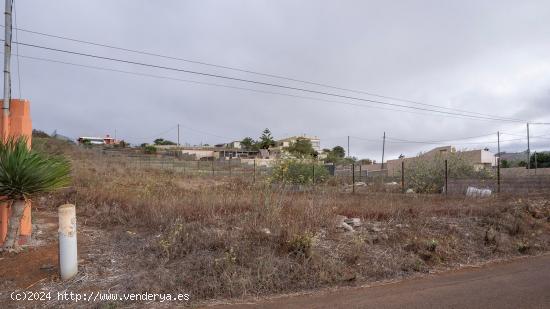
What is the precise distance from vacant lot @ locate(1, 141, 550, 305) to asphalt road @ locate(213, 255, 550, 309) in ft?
1.20

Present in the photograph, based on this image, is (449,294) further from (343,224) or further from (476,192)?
(476,192)

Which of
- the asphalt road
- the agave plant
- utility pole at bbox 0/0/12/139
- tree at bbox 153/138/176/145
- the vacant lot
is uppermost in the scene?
tree at bbox 153/138/176/145

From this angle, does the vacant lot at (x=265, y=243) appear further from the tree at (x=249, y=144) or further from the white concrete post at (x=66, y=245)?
the tree at (x=249, y=144)

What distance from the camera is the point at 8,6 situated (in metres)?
7.14

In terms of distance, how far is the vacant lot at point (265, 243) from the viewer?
5.15 m

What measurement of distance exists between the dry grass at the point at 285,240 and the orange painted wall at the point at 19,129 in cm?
142

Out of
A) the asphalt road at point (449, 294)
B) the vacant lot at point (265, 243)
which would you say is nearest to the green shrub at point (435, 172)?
the vacant lot at point (265, 243)

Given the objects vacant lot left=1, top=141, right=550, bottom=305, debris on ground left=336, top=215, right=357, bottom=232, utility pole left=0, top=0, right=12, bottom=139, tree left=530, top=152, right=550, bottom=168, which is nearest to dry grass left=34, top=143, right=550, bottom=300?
vacant lot left=1, top=141, right=550, bottom=305

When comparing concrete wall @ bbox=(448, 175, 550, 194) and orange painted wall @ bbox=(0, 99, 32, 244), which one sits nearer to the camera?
orange painted wall @ bbox=(0, 99, 32, 244)

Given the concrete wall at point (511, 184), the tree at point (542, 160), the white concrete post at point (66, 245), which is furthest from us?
the tree at point (542, 160)

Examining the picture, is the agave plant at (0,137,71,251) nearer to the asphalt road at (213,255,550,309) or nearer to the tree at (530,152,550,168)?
the asphalt road at (213,255,550,309)

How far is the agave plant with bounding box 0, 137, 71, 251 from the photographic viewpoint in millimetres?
5637

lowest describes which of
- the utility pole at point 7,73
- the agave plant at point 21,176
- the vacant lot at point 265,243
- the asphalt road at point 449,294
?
the asphalt road at point 449,294

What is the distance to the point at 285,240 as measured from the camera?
6.00 m
